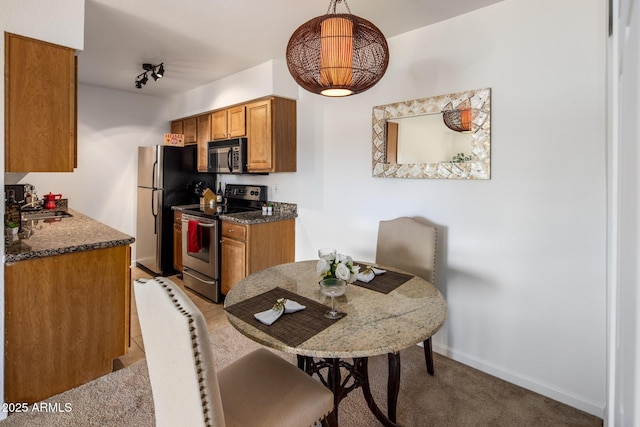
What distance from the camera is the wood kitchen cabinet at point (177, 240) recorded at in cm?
414

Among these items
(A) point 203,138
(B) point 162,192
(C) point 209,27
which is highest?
(C) point 209,27

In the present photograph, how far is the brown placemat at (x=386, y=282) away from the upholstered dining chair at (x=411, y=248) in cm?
33

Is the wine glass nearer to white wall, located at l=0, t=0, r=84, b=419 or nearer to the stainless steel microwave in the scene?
white wall, located at l=0, t=0, r=84, b=419

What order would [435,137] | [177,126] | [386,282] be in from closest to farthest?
[386,282]
[435,137]
[177,126]

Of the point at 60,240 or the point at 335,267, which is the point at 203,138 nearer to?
the point at 60,240

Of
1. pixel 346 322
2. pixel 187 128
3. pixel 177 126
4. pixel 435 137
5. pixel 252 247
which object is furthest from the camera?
pixel 177 126

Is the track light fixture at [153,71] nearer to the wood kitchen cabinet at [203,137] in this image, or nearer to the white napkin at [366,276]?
the wood kitchen cabinet at [203,137]

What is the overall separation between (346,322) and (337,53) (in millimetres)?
1152

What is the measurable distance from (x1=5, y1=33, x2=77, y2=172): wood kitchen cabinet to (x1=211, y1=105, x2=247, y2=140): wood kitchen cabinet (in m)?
1.71

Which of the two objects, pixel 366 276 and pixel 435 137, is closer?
pixel 366 276

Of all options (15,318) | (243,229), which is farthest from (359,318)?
(243,229)

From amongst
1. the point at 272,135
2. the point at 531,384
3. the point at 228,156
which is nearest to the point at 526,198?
the point at 531,384

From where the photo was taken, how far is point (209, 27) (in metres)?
2.60

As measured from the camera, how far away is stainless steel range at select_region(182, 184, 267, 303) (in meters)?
3.51
